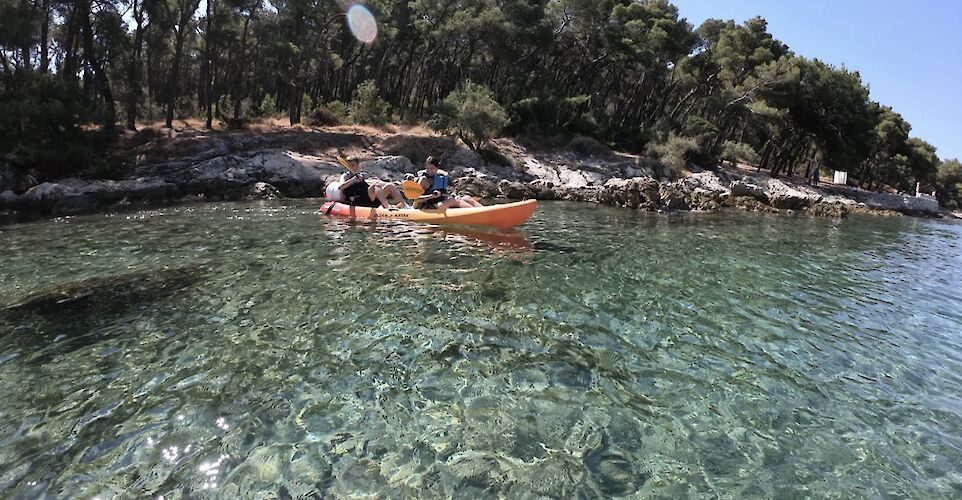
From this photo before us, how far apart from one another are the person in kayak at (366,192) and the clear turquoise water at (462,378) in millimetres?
4471

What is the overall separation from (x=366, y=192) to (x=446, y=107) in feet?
57.1

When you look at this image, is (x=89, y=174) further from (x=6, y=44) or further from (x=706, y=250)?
(x=706, y=250)

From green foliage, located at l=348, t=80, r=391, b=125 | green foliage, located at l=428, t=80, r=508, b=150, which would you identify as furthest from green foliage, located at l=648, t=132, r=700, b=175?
green foliage, located at l=348, t=80, r=391, b=125

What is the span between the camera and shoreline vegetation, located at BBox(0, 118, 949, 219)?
20766 millimetres

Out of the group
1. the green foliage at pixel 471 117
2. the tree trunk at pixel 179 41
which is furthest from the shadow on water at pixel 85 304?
Result: the green foliage at pixel 471 117

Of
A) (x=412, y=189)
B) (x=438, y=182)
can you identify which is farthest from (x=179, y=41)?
(x=438, y=182)

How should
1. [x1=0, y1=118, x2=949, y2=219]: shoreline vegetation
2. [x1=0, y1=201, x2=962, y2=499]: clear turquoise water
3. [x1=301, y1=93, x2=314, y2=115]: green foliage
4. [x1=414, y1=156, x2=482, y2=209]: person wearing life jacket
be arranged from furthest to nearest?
[x1=301, y1=93, x2=314, y2=115]: green foliage
[x1=0, y1=118, x2=949, y2=219]: shoreline vegetation
[x1=414, y1=156, x2=482, y2=209]: person wearing life jacket
[x1=0, y1=201, x2=962, y2=499]: clear turquoise water

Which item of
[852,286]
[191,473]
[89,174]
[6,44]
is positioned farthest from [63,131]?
[852,286]

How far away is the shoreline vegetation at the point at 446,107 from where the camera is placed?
862 inches

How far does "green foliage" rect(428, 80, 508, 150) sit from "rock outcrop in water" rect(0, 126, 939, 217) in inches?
51.6

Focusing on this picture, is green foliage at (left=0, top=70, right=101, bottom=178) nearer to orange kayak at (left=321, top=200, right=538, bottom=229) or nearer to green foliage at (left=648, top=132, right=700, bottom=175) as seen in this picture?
orange kayak at (left=321, top=200, right=538, bottom=229)

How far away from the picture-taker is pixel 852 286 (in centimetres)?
1013

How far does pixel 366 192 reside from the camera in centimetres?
1522

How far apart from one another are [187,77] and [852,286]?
4689 cm
